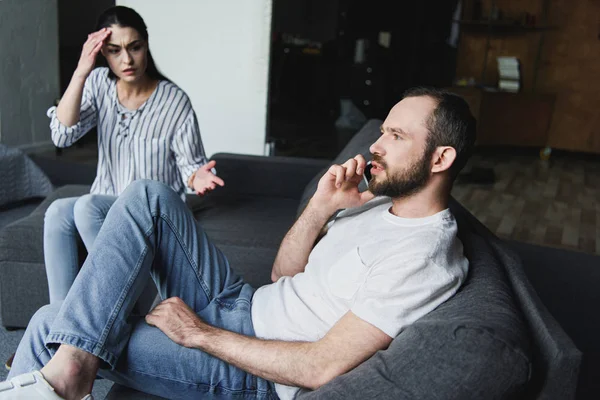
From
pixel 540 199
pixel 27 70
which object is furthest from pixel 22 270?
pixel 540 199

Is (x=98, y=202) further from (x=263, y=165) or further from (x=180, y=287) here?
(x=263, y=165)

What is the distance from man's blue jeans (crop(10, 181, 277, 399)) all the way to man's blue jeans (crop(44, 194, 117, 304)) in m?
0.51

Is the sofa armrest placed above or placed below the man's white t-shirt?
below

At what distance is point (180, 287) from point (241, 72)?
8.44 feet

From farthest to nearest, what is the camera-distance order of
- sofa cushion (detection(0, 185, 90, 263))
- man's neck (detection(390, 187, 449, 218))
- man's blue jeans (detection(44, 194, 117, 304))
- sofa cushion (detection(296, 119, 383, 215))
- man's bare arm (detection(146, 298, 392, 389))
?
sofa cushion (detection(296, 119, 383, 215)) → sofa cushion (detection(0, 185, 90, 263)) → man's blue jeans (detection(44, 194, 117, 304)) → man's neck (detection(390, 187, 449, 218)) → man's bare arm (detection(146, 298, 392, 389))

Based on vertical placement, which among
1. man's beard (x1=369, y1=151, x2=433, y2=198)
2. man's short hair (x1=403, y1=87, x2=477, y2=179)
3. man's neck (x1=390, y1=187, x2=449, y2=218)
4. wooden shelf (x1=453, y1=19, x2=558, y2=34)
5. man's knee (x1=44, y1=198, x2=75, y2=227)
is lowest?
man's knee (x1=44, y1=198, x2=75, y2=227)

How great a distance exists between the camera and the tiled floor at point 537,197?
4000mm

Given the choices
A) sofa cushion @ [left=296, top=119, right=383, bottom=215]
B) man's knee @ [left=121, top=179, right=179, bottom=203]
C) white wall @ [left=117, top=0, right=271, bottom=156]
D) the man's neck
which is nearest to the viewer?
the man's neck

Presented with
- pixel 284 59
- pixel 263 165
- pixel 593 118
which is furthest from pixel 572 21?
pixel 263 165

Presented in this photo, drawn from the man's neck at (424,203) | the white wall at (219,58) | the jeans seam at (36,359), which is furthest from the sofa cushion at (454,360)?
the white wall at (219,58)

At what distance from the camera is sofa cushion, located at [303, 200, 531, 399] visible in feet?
3.07

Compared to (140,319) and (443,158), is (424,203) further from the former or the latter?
(140,319)

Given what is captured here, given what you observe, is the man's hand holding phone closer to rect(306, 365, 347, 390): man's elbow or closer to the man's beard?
the man's beard

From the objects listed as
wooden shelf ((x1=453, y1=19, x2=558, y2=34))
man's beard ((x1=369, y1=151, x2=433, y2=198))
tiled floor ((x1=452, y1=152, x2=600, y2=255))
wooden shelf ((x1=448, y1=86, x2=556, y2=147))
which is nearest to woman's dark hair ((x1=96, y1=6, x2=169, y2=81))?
man's beard ((x1=369, y1=151, x2=433, y2=198))
